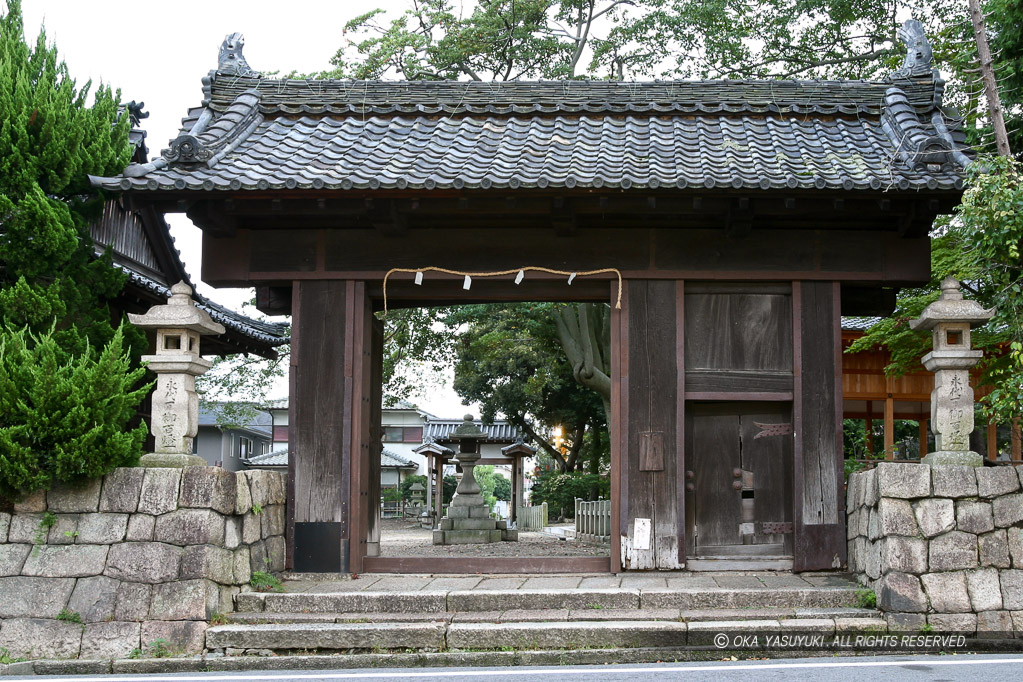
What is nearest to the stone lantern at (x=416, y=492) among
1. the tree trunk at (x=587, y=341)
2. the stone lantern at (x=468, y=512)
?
the stone lantern at (x=468, y=512)

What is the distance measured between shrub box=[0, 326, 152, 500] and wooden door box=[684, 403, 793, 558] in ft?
18.5

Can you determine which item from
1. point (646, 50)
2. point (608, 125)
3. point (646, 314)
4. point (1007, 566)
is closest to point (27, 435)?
point (646, 314)

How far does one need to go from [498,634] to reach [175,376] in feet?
12.6

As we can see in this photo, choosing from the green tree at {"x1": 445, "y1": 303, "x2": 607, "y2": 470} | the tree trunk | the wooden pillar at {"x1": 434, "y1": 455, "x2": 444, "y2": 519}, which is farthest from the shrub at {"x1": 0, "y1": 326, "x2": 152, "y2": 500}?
the wooden pillar at {"x1": 434, "y1": 455, "x2": 444, "y2": 519}

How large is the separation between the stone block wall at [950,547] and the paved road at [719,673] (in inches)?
19.4

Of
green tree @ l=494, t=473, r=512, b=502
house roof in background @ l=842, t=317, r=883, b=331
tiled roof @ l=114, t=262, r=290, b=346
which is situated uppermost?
house roof in background @ l=842, t=317, r=883, b=331

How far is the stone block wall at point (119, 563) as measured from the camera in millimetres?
7785

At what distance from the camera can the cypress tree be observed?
7754 mm

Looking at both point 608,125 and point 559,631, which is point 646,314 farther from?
point 559,631

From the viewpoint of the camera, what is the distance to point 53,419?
774 centimetres

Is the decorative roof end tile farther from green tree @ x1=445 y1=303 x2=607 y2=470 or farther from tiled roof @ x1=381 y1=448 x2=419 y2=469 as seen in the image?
tiled roof @ x1=381 y1=448 x2=419 y2=469

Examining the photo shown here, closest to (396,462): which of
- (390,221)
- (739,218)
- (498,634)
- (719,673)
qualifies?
(390,221)

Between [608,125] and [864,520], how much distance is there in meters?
5.17

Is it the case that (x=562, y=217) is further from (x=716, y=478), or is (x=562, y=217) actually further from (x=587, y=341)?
(x=587, y=341)
